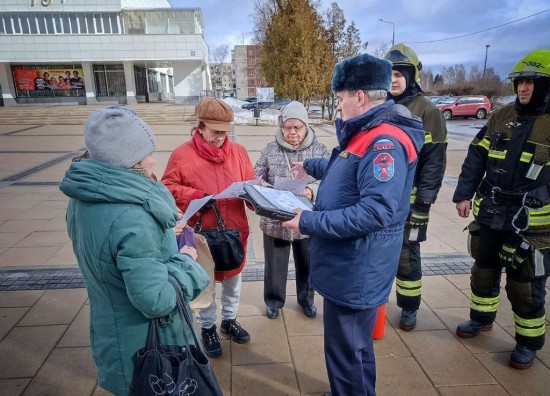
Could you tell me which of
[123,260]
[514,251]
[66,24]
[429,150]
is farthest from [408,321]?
[66,24]

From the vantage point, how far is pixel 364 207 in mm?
1702

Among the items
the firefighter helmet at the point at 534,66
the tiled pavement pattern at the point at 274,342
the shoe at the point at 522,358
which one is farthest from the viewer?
the shoe at the point at 522,358

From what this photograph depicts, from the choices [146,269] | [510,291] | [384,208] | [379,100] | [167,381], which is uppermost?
[379,100]

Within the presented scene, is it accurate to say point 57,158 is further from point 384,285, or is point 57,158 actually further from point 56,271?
point 384,285

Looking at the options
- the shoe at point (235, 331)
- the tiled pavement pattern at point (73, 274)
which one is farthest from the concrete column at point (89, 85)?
the shoe at point (235, 331)

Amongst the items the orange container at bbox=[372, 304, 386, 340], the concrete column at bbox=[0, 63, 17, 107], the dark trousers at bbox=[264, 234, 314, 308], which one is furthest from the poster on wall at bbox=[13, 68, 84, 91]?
the orange container at bbox=[372, 304, 386, 340]

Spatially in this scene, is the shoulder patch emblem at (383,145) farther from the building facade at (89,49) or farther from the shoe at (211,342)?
the building facade at (89,49)

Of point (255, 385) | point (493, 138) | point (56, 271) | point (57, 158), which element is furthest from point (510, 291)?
point (57, 158)

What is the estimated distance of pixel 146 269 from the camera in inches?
56.8

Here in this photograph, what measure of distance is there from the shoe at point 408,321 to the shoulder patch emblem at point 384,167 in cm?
187

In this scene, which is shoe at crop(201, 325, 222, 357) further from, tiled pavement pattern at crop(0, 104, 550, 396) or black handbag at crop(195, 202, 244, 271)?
black handbag at crop(195, 202, 244, 271)

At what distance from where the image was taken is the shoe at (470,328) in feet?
9.89

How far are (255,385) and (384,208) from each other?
1579mm

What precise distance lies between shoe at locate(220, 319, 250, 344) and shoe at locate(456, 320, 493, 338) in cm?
165
